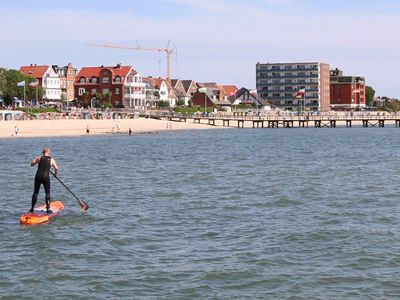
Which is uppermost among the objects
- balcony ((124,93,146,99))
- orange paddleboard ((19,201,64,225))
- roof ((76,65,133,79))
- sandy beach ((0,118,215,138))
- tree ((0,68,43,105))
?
roof ((76,65,133,79))

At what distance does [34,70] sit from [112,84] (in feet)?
50.7

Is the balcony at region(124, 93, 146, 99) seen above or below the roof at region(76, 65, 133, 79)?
below

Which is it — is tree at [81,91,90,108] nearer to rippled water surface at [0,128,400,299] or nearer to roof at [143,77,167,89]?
roof at [143,77,167,89]

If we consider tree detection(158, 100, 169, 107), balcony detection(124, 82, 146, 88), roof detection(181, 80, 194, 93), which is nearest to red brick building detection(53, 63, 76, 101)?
balcony detection(124, 82, 146, 88)

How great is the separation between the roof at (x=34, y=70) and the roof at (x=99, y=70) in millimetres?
8418

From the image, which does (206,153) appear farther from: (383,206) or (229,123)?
(229,123)

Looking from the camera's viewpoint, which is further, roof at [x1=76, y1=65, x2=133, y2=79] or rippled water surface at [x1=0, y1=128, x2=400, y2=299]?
roof at [x1=76, y1=65, x2=133, y2=79]

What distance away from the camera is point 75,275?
14.7 metres

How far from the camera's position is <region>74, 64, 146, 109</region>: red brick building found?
13912 cm

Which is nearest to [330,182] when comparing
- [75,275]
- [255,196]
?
[255,196]

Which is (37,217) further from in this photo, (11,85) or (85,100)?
(85,100)

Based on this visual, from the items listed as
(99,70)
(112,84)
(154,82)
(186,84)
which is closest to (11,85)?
(112,84)

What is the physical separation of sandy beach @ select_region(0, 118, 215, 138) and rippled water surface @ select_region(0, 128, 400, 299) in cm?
5701

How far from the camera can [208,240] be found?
17.9 meters
